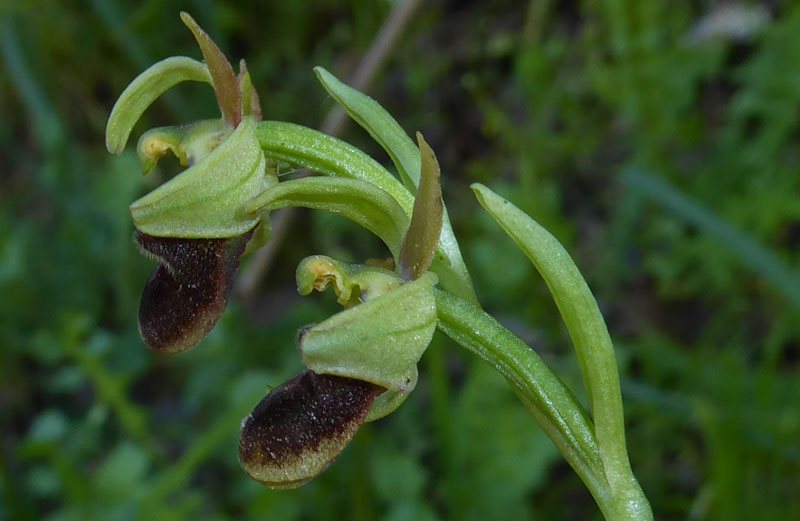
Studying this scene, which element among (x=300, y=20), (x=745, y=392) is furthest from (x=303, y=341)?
(x=300, y=20)

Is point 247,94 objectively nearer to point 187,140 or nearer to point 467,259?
point 187,140

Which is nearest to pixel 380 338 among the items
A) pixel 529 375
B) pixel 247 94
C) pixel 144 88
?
pixel 529 375

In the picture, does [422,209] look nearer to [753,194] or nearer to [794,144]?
[753,194]

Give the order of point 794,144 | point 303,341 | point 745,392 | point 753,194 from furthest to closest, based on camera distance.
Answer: point 794,144
point 753,194
point 745,392
point 303,341

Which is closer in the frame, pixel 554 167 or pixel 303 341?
pixel 303 341

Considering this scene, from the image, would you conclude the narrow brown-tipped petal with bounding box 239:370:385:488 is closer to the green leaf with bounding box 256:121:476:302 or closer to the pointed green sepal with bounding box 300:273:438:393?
the pointed green sepal with bounding box 300:273:438:393

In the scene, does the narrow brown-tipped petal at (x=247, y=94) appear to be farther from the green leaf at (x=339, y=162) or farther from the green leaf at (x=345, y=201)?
the green leaf at (x=345, y=201)

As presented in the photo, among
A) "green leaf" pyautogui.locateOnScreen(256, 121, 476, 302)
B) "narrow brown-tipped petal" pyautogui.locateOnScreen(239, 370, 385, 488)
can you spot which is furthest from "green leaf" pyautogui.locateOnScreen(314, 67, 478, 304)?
"narrow brown-tipped petal" pyautogui.locateOnScreen(239, 370, 385, 488)
